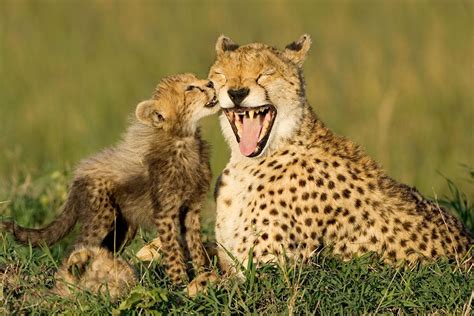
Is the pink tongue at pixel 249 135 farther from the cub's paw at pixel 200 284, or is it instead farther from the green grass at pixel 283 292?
the cub's paw at pixel 200 284

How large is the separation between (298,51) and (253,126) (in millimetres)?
559

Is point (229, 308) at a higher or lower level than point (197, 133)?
lower

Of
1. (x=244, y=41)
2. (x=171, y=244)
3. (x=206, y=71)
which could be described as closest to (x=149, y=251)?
(x=171, y=244)

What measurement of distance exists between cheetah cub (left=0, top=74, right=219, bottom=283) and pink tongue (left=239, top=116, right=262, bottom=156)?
41 centimetres

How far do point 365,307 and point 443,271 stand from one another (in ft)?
1.93

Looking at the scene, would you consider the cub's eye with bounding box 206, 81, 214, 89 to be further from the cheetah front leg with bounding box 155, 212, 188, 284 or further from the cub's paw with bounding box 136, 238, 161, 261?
the cub's paw with bounding box 136, 238, 161, 261

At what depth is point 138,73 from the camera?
12859 mm

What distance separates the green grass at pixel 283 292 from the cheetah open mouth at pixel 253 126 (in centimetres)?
66

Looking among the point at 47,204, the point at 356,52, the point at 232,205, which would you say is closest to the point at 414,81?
the point at 356,52

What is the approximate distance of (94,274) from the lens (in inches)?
201

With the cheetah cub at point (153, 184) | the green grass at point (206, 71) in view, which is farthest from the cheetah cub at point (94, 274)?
the green grass at point (206, 71)

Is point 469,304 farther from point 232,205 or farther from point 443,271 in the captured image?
point 232,205

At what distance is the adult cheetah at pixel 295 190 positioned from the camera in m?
5.63

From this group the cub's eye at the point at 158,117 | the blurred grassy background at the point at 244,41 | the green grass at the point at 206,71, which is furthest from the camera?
the blurred grassy background at the point at 244,41
